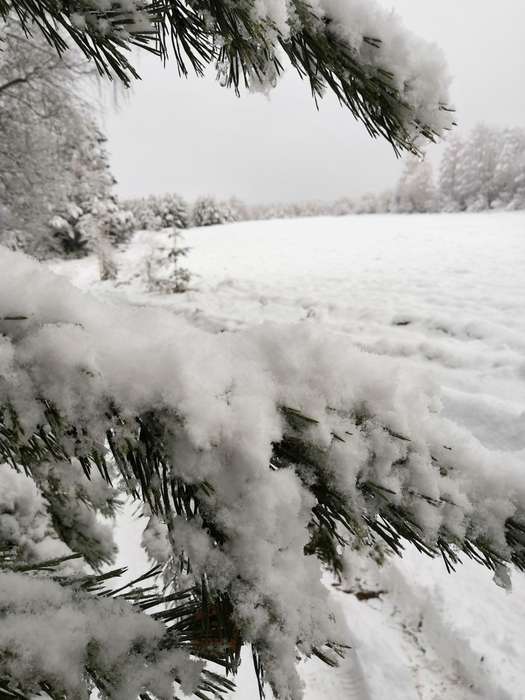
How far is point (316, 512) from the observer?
532 mm

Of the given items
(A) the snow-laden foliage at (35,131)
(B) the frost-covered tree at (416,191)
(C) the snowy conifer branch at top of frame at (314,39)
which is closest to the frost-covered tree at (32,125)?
(A) the snow-laden foliage at (35,131)

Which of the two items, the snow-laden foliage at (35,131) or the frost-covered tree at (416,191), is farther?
the frost-covered tree at (416,191)

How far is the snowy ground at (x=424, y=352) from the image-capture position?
97.1 inches

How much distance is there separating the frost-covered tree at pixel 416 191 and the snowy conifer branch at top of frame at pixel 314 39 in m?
34.8

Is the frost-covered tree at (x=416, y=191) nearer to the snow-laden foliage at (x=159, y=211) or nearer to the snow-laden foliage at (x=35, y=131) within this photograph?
the snow-laden foliage at (x=159, y=211)

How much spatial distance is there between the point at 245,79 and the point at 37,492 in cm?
178

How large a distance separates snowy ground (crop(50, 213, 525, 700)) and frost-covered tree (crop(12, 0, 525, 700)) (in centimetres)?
15

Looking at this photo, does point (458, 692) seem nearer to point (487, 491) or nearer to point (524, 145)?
point (487, 491)

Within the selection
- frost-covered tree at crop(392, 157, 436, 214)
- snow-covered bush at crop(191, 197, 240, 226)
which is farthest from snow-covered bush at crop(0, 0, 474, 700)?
snow-covered bush at crop(191, 197, 240, 226)

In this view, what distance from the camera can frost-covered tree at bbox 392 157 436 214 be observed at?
3259cm

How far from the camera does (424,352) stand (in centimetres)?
505

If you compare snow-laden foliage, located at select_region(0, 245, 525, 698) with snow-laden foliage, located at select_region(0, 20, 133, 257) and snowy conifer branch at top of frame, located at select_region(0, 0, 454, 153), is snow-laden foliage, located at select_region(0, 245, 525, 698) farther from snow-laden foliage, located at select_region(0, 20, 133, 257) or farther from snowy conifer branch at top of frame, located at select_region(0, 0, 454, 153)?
snow-laden foliage, located at select_region(0, 20, 133, 257)

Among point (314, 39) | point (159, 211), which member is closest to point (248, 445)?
point (314, 39)

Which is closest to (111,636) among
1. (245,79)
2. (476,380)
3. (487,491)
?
(487,491)
